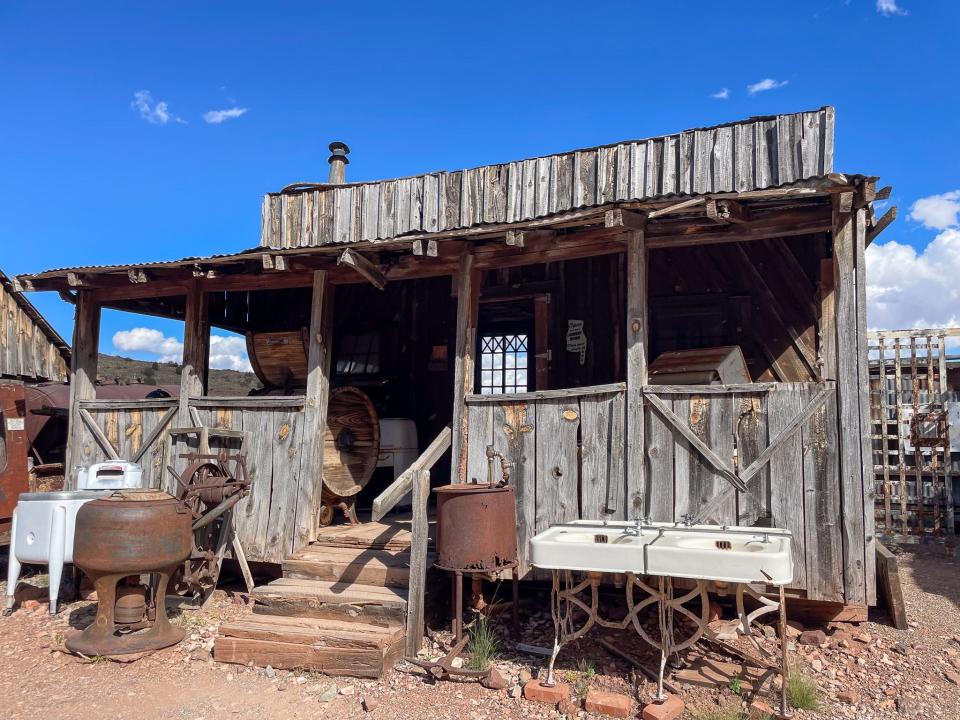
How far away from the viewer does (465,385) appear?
23.6ft

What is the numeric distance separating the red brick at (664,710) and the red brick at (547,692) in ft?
1.97

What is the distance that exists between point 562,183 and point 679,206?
5.88 feet

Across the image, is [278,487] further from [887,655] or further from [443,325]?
[887,655]

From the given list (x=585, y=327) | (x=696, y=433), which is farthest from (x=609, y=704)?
(x=585, y=327)

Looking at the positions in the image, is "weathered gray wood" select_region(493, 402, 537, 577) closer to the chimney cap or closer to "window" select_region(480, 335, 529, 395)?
"window" select_region(480, 335, 529, 395)

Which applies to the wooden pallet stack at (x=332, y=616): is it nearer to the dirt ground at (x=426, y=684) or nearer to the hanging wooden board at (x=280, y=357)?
the dirt ground at (x=426, y=684)

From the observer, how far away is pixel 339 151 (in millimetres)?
10570

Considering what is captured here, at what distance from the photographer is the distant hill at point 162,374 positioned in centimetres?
1986

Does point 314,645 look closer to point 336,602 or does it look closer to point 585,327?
point 336,602

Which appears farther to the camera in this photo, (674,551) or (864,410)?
(864,410)

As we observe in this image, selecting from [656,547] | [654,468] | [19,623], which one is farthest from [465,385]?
[19,623]

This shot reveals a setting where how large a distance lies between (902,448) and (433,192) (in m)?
8.71

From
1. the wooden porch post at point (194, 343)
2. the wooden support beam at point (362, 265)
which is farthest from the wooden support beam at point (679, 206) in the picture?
the wooden porch post at point (194, 343)

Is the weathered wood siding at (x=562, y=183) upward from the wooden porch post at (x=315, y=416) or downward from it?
upward
